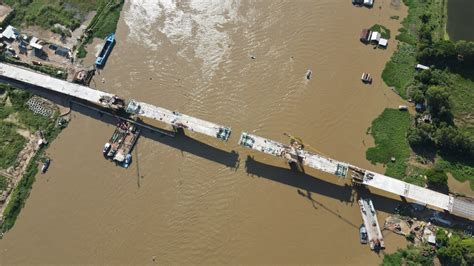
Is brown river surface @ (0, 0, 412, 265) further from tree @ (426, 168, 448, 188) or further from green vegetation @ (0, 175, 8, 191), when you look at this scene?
tree @ (426, 168, 448, 188)

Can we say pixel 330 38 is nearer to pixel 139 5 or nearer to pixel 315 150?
pixel 315 150

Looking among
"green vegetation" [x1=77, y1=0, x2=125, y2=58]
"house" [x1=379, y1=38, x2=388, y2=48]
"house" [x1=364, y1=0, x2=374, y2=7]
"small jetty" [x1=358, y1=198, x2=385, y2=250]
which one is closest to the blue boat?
"green vegetation" [x1=77, y1=0, x2=125, y2=58]

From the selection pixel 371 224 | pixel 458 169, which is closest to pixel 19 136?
pixel 371 224

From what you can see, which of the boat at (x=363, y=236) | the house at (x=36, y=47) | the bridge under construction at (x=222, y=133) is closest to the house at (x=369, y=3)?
the bridge under construction at (x=222, y=133)

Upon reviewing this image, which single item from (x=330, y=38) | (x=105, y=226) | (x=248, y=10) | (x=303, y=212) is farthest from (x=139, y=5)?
(x=303, y=212)

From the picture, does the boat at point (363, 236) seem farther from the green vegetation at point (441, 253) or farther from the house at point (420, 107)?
the house at point (420, 107)

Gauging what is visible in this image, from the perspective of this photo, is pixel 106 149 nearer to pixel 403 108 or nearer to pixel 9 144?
pixel 9 144
